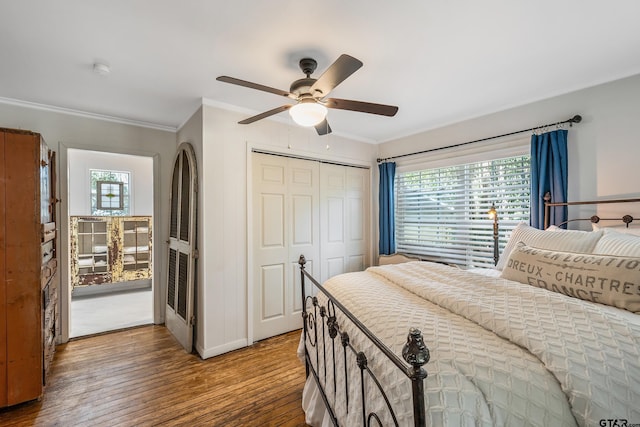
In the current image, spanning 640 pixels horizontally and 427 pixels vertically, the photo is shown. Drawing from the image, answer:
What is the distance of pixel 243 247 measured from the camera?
2.87 m

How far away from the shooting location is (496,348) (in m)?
0.99

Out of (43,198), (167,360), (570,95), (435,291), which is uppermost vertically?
(570,95)

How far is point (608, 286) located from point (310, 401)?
5.97ft

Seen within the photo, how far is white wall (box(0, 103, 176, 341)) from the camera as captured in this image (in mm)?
2773

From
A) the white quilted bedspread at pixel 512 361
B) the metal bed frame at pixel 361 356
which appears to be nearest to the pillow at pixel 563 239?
the white quilted bedspread at pixel 512 361

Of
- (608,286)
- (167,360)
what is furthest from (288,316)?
(608,286)

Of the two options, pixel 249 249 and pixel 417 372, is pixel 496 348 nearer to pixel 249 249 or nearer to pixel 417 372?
pixel 417 372

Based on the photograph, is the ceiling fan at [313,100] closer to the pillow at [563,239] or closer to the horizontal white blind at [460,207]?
the pillow at [563,239]

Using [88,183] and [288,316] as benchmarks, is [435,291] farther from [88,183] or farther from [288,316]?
[88,183]

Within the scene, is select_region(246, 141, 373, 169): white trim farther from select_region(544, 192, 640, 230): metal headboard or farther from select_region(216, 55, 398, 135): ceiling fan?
select_region(544, 192, 640, 230): metal headboard

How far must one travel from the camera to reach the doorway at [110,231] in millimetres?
4633

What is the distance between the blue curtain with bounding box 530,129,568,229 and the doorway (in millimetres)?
5159

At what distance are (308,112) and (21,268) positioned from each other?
234 cm

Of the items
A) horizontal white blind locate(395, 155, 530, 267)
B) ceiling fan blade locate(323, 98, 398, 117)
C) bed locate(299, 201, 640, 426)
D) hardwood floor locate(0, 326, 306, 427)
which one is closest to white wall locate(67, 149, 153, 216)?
hardwood floor locate(0, 326, 306, 427)
